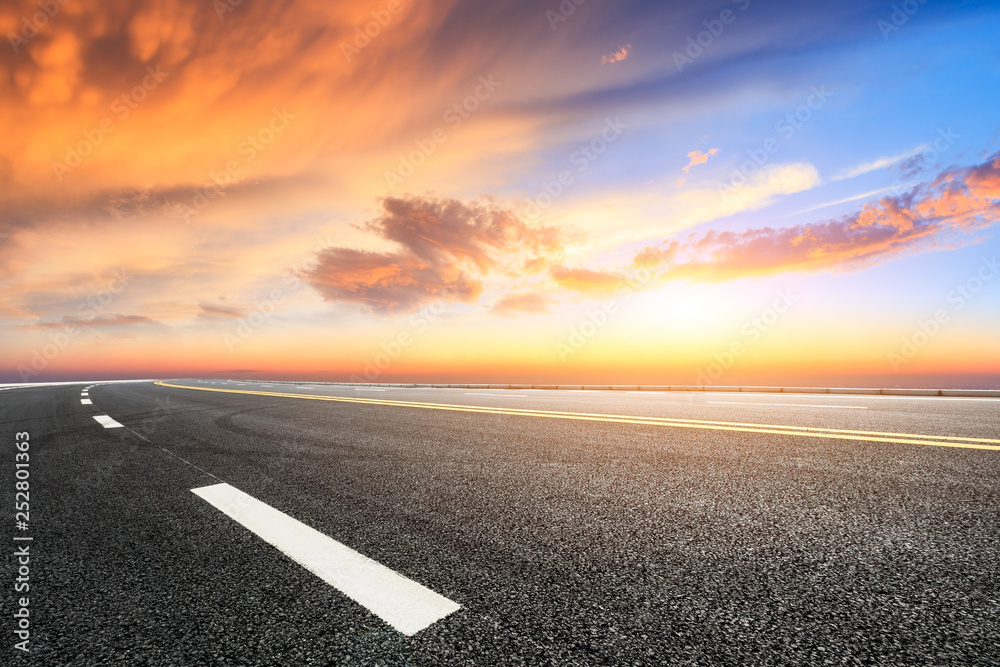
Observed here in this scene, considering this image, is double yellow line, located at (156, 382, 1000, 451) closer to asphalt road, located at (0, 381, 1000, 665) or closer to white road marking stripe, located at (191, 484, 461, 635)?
asphalt road, located at (0, 381, 1000, 665)

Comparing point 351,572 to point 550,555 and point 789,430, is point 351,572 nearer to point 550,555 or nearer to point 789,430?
point 550,555

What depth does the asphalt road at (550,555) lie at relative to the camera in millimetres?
1371

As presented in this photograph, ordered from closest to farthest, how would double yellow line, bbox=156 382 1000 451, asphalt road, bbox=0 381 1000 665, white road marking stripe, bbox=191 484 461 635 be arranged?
1. asphalt road, bbox=0 381 1000 665
2. white road marking stripe, bbox=191 484 461 635
3. double yellow line, bbox=156 382 1000 451

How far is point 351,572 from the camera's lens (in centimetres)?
186

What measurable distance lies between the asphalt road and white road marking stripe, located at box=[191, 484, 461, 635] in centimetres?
4

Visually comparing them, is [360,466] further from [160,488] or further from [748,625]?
[748,625]

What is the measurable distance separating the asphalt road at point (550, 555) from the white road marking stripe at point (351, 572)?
0.04 metres

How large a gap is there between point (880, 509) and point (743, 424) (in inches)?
139

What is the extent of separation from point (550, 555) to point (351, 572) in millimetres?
838

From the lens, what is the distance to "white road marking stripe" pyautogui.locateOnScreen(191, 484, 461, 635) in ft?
5.00

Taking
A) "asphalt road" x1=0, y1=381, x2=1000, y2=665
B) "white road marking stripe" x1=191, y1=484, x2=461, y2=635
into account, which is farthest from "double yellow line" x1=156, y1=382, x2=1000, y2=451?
"white road marking stripe" x1=191, y1=484, x2=461, y2=635

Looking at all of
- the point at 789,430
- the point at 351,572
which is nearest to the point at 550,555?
the point at 351,572

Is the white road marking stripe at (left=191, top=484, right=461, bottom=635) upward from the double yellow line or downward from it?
downward

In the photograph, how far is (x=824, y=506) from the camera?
2580 millimetres
